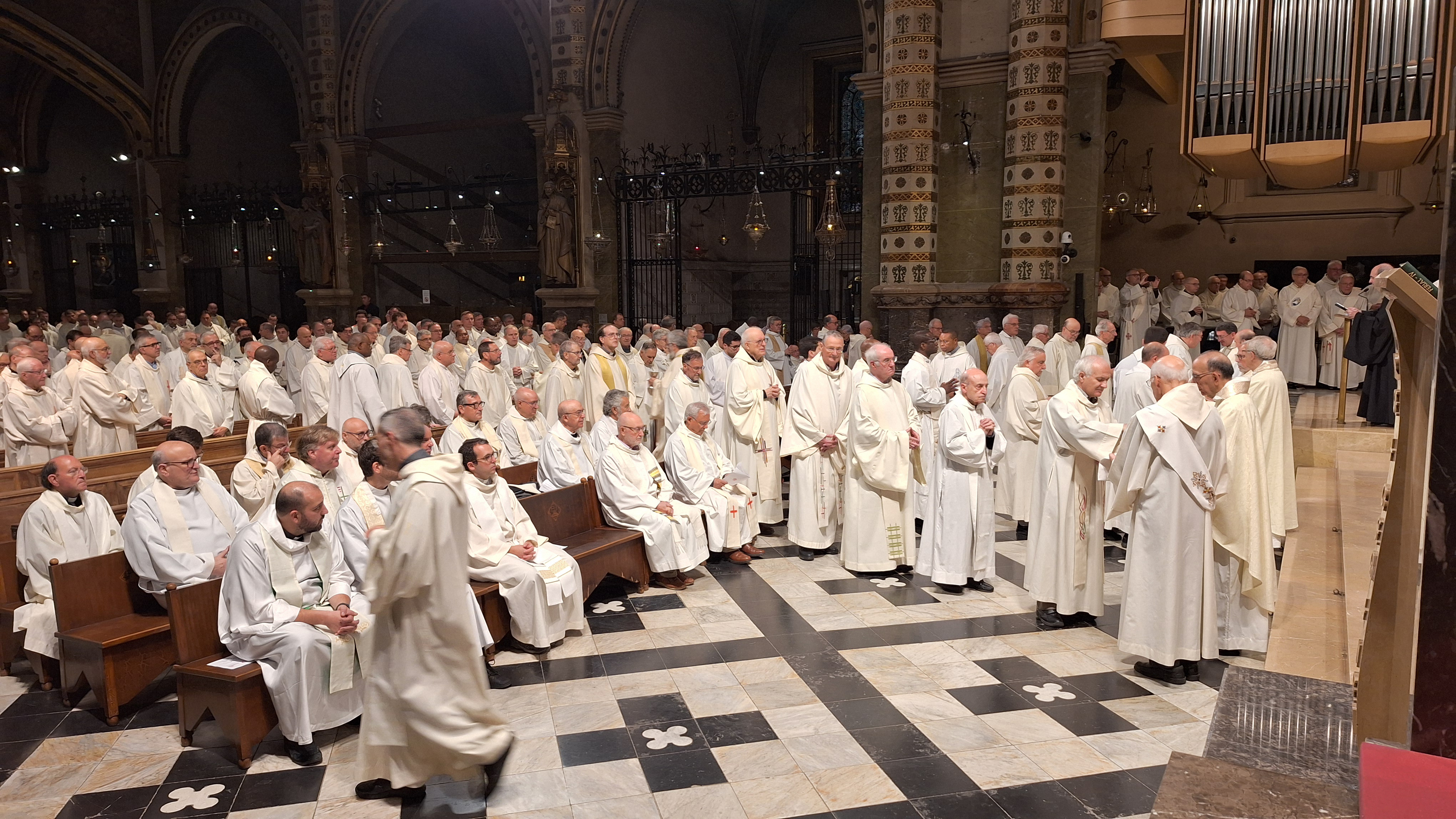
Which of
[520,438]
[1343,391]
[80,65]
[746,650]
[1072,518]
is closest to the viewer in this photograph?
[746,650]

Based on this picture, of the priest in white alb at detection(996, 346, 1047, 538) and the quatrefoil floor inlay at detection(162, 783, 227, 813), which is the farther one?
the priest in white alb at detection(996, 346, 1047, 538)

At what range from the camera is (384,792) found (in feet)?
13.7

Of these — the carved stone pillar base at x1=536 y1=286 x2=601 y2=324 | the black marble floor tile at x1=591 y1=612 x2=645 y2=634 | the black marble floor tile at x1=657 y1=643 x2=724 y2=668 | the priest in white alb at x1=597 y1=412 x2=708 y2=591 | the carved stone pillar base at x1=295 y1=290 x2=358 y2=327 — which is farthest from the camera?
the carved stone pillar base at x1=295 y1=290 x2=358 y2=327

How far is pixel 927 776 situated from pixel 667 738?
1241mm

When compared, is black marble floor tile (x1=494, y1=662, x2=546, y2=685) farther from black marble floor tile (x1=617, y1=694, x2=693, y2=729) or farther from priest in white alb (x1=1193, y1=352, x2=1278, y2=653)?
priest in white alb (x1=1193, y1=352, x2=1278, y2=653)

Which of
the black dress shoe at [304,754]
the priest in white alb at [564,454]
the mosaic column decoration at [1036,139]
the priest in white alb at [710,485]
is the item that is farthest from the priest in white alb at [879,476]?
the mosaic column decoration at [1036,139]

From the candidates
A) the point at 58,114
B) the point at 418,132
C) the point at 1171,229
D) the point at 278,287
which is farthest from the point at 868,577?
the point at 58,114

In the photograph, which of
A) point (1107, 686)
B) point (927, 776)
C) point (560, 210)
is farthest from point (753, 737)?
point (560, 210)

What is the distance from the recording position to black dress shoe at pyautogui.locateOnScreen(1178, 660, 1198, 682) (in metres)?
5.33

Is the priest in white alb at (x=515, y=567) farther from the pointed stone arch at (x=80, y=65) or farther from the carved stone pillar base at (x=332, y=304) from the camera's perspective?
the pointed stone arch at (x=80, y=65)

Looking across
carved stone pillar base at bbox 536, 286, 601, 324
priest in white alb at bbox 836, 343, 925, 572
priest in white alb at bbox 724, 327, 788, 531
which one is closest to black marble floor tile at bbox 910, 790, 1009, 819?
priest in white alb at bbox 836, 343, 925, 572

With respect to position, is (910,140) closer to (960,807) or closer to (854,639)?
(854,639)

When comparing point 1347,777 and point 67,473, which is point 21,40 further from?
point 1347,777

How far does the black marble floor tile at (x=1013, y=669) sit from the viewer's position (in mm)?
5391
